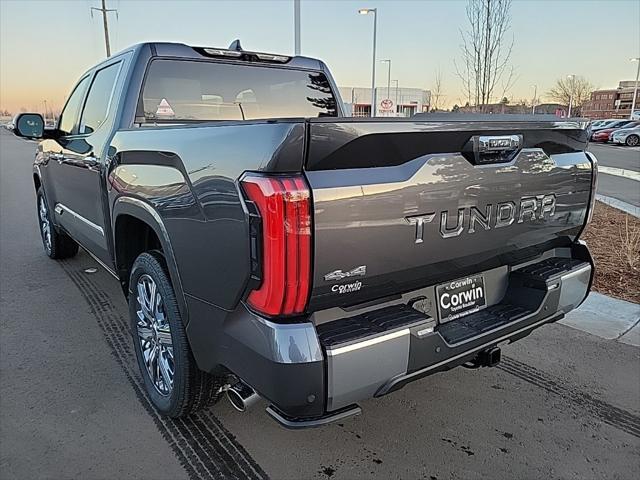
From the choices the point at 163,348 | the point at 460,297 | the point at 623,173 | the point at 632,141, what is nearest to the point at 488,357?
the point at 460,297

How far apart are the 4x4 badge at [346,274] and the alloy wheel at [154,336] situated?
3.77ft

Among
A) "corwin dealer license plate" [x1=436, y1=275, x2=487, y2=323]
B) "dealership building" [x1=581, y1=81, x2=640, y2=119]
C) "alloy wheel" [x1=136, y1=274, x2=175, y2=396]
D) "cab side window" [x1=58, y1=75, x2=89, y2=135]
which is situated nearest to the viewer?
"corwin dealer license plate" [x1=436, y1=275, x2=487, y2=323]

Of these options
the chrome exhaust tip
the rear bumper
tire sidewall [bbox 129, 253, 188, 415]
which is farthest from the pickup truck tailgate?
tire sidewall [bbox 129, 253, 188, 415]

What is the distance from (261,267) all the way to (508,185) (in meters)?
1.21

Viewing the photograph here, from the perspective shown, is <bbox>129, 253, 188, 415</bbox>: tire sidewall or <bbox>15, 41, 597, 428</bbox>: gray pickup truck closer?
<bbox>15, 41, 597, 428</bbox>: gray pickup truck

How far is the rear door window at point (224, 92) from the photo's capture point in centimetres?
345

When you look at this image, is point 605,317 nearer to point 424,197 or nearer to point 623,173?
point 424,197

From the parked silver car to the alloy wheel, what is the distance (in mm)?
33344

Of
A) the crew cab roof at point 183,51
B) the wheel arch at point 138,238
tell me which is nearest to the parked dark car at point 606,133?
the crew cab roof at point 183,51

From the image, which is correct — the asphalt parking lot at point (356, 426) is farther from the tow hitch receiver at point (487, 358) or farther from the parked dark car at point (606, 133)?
the parked dark car at point (606, 133)

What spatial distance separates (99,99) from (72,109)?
3.43 feet

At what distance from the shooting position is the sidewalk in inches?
157

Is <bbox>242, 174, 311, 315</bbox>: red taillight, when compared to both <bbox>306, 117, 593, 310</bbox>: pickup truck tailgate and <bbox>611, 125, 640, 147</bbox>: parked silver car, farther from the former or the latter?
<bbox>611, 125, 640, 147</bbox>: parked silver car

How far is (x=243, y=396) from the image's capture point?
217cm
